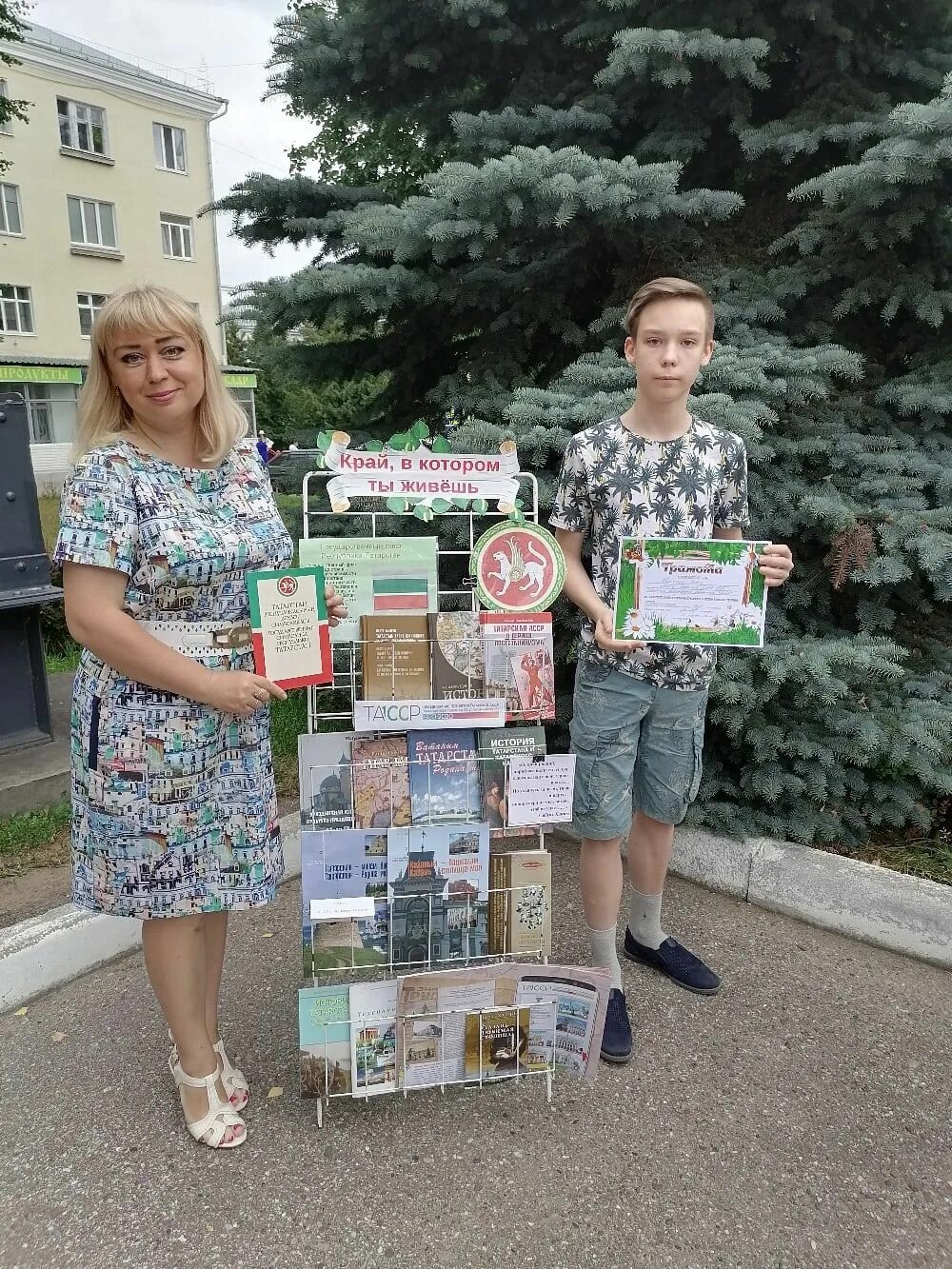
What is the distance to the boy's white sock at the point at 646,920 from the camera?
2699 millimetres

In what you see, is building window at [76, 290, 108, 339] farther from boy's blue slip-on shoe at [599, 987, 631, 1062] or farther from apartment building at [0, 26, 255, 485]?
boy's blue slip-on shoe at [599, 987, 631, 1062]

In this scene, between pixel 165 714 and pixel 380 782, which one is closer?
pixel 165 714

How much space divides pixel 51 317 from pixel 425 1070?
100 feet

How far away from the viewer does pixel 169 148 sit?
30.4 m

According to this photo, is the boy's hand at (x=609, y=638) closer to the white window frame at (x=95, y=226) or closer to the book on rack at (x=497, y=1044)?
the book on rack at (x=497, y=1044)

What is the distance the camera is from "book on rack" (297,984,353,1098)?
2033 millimetres

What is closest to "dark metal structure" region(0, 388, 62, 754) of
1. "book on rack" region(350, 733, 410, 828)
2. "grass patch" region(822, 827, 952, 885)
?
"book on rack" region(350, 733, 410, 828)

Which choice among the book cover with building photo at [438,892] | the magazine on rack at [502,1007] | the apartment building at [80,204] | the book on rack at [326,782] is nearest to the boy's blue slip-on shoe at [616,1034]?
the magazine on rack at [502,1007]

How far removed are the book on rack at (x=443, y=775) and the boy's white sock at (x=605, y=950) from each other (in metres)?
0.68

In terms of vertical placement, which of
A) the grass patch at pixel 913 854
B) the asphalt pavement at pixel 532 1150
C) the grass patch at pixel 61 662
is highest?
the grass patch at pixel 61 662

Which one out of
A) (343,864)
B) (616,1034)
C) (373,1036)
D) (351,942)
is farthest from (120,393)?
(616,1034)

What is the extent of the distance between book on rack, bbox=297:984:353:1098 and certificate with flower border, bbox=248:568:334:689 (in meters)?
0.81

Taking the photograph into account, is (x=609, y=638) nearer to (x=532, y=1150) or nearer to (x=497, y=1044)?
(x=497, y=1044)

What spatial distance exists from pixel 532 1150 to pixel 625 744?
3.42 feet
